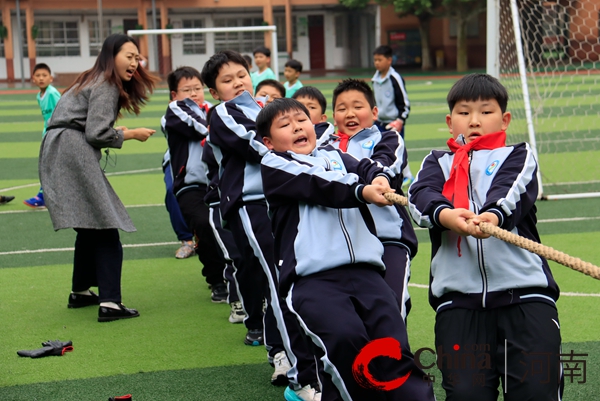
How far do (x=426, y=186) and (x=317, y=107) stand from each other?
99.7 inches

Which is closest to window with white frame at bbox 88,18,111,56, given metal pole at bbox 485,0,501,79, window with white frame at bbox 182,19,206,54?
window with white frame at bbox 182,19,206,54

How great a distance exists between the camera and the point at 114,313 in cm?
604

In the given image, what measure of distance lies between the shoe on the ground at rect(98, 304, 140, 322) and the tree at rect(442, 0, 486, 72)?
37.7 meters

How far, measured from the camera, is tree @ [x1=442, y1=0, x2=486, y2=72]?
137ft

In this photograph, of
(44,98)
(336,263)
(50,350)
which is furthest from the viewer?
(44,98)

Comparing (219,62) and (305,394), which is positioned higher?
(219,62)

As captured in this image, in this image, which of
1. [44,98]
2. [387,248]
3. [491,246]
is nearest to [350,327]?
[491,246]

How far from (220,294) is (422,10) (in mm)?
38133

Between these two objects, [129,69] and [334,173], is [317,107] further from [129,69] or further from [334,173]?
[334,173]

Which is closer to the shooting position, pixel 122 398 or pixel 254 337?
pixel 122 398

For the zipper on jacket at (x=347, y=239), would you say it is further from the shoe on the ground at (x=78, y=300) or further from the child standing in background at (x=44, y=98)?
the child standing in background at (x=44, y=98)

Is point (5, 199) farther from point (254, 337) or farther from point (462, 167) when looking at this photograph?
point (462, 167)

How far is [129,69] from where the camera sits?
5922 mm

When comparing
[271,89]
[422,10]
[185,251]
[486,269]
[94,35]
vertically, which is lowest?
[185,251]
